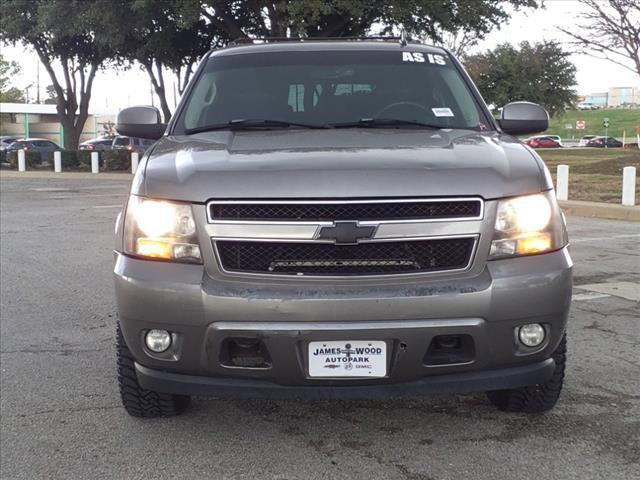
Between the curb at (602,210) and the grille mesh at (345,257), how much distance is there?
1031 cm

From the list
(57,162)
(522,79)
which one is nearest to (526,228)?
(57,162)

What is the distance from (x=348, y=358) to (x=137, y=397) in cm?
117

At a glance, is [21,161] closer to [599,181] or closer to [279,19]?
[279,19]

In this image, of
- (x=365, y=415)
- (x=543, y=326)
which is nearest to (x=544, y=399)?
(x=543, y=326)

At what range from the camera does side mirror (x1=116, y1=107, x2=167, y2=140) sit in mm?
4656

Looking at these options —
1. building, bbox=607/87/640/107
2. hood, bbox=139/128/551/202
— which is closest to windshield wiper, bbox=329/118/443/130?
hood, bbox=139/128/551/202

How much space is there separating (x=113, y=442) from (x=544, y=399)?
2.01 meters

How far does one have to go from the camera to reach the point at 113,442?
3.38m

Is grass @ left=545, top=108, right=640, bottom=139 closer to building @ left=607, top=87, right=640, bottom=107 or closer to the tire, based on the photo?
building @ left=607, top=87, right=640, bottom=107

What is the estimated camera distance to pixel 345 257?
2.97m

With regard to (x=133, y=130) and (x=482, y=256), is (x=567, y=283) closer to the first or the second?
A: (x=482, y=256)

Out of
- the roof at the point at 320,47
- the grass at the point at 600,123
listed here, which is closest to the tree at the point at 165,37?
the roof at the point at 320,47

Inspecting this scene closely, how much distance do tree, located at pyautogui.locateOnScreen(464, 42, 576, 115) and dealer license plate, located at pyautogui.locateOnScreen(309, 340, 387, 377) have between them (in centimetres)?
4420

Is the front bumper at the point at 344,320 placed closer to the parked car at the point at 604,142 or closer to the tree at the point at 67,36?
the tree at the point at 67,36
